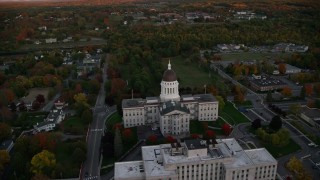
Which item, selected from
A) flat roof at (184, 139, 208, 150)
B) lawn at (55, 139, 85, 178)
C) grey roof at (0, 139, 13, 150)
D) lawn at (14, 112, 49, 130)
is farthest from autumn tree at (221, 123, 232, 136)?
grey roof at (0, 139, 13, 150)

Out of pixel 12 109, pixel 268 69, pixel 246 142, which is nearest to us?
pixel 246 142

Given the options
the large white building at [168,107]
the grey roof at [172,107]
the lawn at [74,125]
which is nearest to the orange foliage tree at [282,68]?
the large white building at [168,107]

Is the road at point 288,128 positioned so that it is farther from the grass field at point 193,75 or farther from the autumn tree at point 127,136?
the autumn tree at point 127,136

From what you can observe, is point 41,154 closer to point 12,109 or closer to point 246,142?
point 12,109

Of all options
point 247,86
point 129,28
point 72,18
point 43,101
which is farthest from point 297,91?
point 72,18

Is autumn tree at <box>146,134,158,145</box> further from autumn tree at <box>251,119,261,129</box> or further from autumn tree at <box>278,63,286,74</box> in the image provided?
autumn tree at <box>278,63,286,74</box>

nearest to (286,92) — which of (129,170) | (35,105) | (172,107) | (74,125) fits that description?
(172,107)
